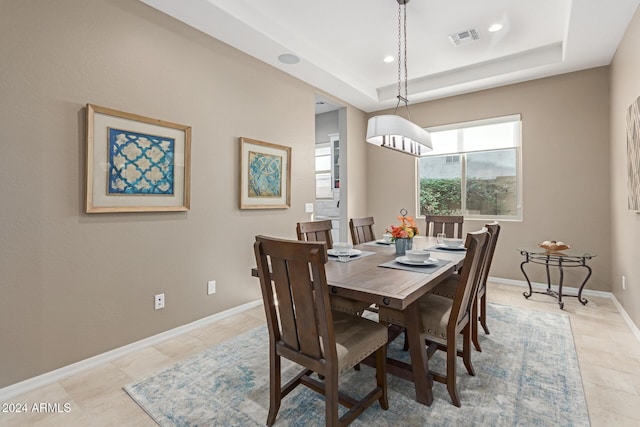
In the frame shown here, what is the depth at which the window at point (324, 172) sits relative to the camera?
5.99 meters

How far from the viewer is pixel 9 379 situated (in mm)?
1914

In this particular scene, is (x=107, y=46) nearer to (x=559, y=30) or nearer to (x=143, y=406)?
(x=143, y=406)

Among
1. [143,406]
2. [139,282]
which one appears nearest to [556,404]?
[143,406]

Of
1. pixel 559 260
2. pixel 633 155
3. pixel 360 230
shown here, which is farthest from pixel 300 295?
pixel 559 260

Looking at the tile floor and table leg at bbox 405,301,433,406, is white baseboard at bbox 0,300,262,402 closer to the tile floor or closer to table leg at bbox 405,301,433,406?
the tile floor

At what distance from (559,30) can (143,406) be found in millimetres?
4718

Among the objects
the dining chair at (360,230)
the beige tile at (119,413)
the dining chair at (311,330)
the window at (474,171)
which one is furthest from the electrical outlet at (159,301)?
the window at (474,171)

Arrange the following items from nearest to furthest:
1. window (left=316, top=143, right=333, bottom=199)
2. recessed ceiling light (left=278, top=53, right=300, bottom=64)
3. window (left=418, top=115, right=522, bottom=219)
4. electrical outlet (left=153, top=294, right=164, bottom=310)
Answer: electrical outlet (left=153, top=294, right=164, bottom=310) < recessed ceiling light (left=278, top=53, right=300, bottom=64) < window (left=418, top=115, right=522, bottom=219) < window (left=316, top=143, right=333, bottom=199)

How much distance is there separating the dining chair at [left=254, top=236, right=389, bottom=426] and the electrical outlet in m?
1.45

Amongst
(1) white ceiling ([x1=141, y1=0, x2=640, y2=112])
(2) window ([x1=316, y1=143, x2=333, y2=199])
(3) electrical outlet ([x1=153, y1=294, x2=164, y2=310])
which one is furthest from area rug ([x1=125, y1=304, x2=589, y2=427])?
(2) window ([x1=316, y1=143, x2=333, y2=199])

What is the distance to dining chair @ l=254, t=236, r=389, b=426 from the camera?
4.46 ft

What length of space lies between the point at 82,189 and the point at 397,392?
2.43 m

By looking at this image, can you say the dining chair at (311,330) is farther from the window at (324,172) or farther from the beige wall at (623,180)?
the window at (324,172)

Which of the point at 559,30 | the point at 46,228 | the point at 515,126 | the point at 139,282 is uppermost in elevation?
the point at 559,30
